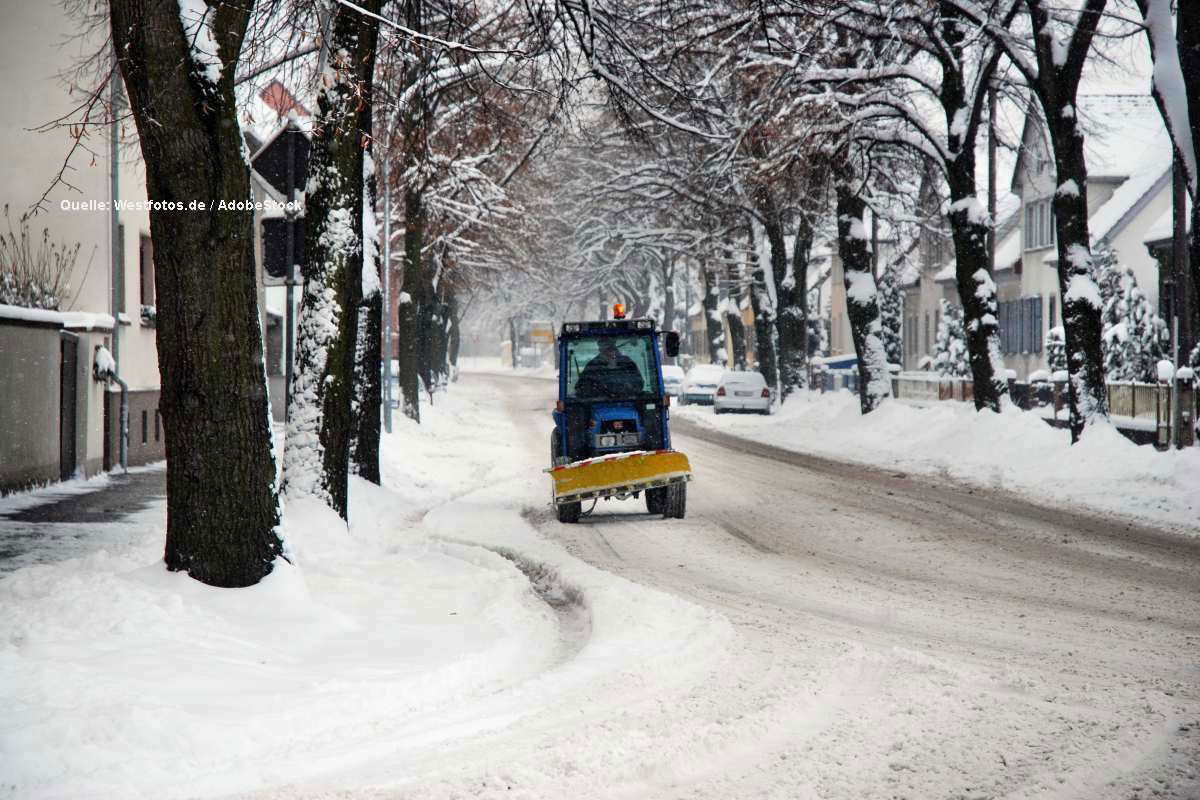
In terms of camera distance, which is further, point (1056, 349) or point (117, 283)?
point (1056, 349)

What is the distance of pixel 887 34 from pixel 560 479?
11.6m

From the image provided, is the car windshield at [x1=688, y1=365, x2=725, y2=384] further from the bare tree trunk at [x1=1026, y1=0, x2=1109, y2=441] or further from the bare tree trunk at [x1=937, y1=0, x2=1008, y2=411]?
the bare tree trunk at [x1=1026, y1=0, x2=1109, y2=441]

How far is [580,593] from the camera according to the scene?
9.39m

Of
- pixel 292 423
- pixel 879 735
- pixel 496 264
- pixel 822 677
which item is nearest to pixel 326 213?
pixel 292 423

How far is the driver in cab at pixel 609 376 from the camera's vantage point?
605 inches

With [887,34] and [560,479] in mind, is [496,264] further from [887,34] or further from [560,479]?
[560,479]

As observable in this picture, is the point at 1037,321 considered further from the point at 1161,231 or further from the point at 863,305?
the point at 863,305

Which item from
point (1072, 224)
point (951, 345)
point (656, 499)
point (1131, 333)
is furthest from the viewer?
point (951, 345)

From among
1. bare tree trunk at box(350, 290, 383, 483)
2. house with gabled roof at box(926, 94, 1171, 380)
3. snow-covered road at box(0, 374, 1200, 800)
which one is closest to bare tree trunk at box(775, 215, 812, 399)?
house with gabled roof at box(926, 94, 1171, 380)

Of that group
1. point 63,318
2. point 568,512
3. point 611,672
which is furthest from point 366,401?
point 611,672

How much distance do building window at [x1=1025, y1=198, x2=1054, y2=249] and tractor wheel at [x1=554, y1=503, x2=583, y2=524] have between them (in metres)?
35.4

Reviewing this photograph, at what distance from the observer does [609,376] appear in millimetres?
15406

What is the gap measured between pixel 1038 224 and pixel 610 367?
35545 mm

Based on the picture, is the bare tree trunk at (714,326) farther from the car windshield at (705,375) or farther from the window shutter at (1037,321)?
the window shutter at (1037,321)
